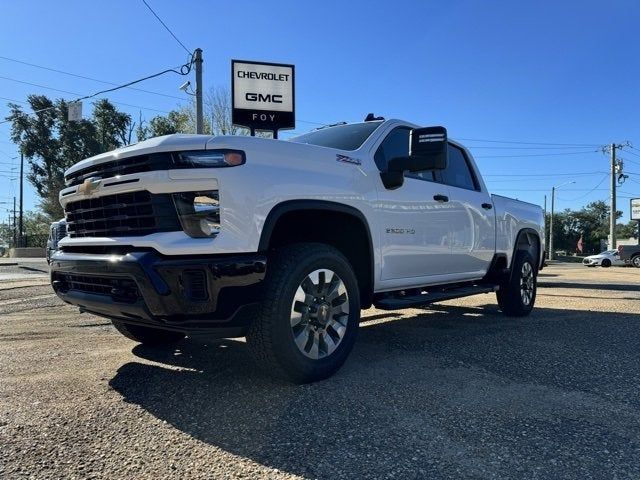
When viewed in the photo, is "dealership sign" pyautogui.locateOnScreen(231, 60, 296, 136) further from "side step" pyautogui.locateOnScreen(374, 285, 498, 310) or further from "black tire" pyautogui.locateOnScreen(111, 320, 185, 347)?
"black tire" pyautogui.locateOnScreen(111, 320, 185, 347)

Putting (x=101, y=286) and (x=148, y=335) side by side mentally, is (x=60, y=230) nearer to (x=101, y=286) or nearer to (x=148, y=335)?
(x=148, y=335)

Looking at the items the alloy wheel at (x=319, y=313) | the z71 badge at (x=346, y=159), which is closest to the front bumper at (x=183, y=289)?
the alloy wheel at (x=319, y=313)

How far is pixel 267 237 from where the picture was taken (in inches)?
130

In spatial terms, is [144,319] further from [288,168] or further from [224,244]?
[288,168]

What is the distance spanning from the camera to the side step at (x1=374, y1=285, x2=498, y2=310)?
14.1ft

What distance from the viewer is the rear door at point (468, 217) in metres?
5.43

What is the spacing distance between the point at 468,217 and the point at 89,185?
12.4 feet

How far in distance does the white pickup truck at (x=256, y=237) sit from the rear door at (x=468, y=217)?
64cm

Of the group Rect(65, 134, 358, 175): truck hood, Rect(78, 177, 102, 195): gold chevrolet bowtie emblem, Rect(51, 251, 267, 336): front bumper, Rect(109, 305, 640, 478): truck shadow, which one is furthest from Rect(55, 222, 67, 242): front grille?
Rect(51, 251, 267, 336): front bumper

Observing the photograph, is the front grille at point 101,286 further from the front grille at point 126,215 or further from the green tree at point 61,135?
the green tree at point 61,135

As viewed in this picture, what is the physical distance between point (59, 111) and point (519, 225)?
48.3 metres

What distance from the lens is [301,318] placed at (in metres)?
3.53

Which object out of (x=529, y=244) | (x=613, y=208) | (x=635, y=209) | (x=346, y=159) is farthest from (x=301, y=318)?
(x=635, y=209)

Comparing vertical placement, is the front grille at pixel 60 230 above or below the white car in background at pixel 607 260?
above
